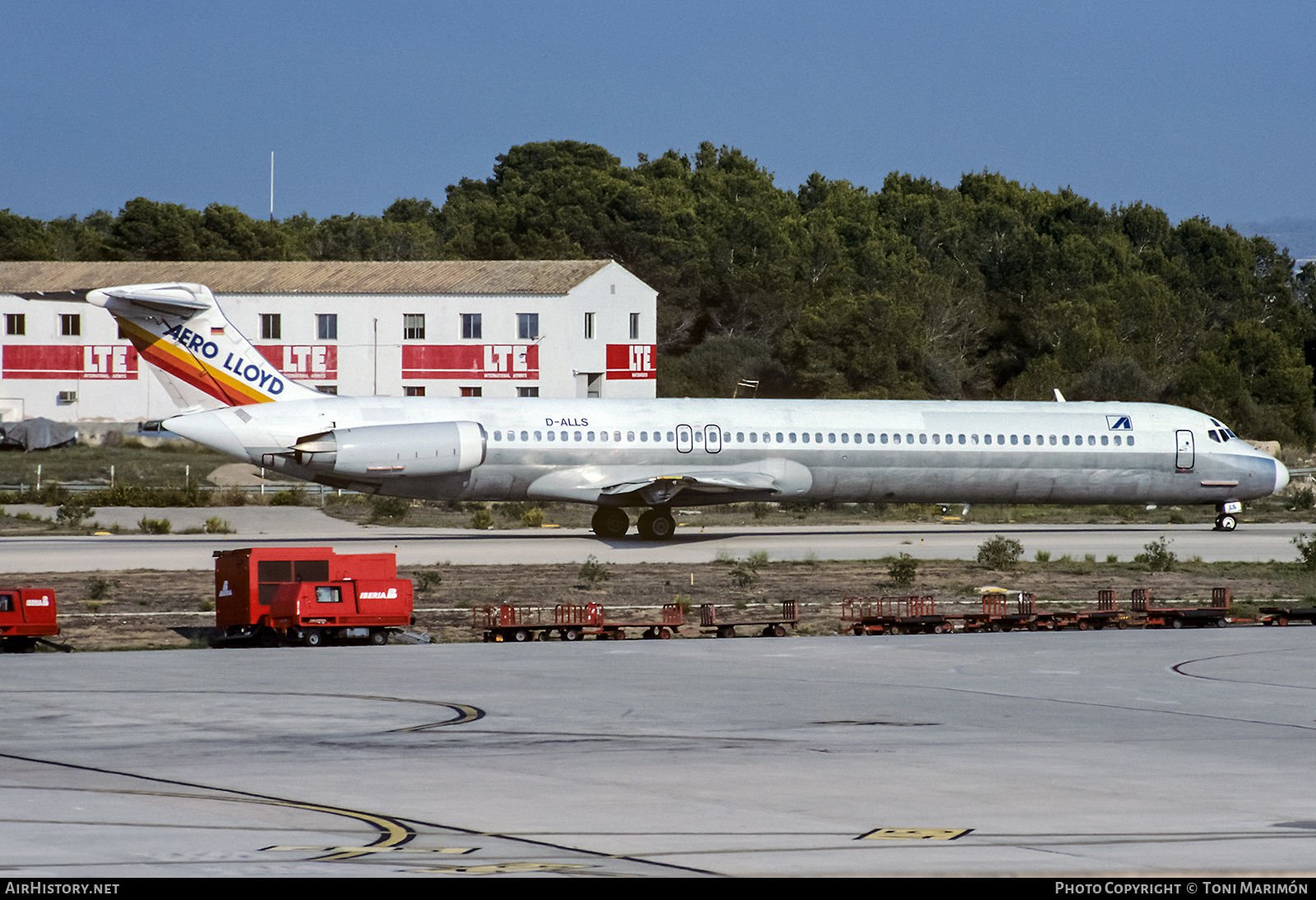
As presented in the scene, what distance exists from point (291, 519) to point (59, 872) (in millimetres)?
33084

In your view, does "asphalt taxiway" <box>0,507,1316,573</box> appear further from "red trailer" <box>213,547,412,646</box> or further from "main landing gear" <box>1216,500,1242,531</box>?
"red trailer" <box>213,547,412,646</box>

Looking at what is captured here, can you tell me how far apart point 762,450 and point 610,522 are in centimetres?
381

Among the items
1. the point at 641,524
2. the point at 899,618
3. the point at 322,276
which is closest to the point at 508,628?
the point at 899,618

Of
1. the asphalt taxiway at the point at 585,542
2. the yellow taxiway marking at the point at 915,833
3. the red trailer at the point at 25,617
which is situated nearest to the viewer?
the yellow taxiway marking at the point at 915,833

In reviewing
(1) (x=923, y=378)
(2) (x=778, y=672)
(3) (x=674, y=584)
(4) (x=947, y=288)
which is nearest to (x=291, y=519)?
(3) (x=674, y=584)

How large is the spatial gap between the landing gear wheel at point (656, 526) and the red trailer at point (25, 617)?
1655 cm

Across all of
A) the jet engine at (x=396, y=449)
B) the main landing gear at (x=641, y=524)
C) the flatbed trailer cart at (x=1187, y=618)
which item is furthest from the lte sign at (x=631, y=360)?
the flatbed trailer cart at (x=1187, y=618)

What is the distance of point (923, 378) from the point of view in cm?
8325

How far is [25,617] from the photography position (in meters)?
19.0

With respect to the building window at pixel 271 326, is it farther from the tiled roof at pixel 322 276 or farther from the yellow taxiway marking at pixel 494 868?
the yellow taxiway marking at pixel 494 868

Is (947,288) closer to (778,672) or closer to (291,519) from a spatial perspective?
(291,519)

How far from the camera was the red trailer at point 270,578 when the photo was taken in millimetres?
19938

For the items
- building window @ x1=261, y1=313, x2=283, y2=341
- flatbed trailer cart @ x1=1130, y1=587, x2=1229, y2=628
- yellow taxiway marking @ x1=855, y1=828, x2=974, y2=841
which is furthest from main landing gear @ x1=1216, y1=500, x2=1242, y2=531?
building window @ x1=261, y1=313, x2=283, y2=341

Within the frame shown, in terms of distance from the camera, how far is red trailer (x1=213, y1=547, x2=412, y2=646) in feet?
65.4
